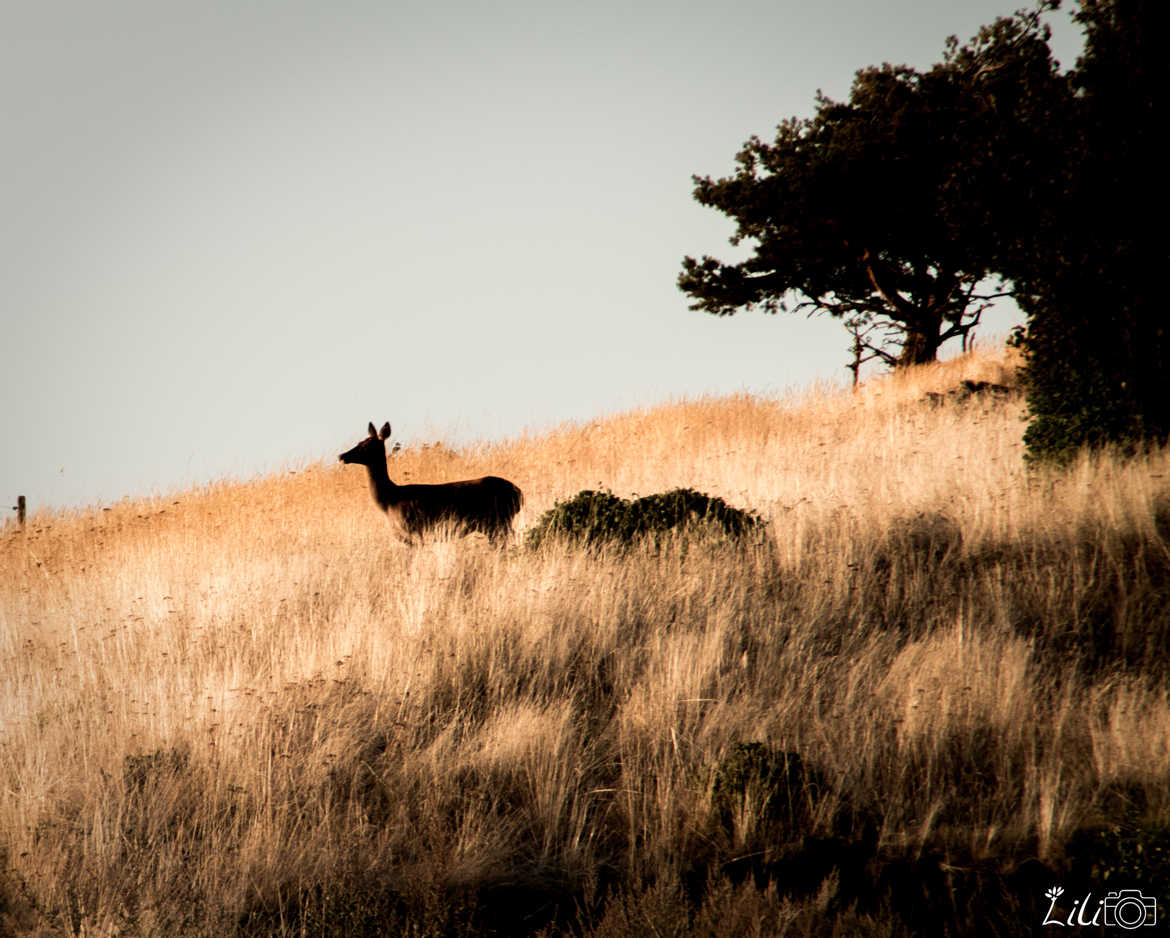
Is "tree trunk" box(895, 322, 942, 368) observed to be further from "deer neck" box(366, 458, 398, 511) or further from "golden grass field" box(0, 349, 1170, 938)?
"deer neck" box(366, 458, 398, 511)

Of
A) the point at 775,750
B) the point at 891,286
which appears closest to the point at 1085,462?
the point at 775,750

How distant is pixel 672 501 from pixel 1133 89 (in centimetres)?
811

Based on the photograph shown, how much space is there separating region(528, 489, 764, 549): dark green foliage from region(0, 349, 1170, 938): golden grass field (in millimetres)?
385

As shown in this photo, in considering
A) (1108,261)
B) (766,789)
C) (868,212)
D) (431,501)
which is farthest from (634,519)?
(868,212)

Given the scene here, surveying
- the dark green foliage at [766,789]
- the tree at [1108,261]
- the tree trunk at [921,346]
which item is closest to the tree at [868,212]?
the tree trunk at [921,346]

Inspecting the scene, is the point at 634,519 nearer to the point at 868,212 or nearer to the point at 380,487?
the point at 380,487

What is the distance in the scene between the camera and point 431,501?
36.8 feet

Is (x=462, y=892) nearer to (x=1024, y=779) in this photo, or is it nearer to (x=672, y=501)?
(x=1024, y=779)

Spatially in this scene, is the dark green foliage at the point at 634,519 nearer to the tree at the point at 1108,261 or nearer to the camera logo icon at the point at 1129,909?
the tree at the point at 1108,261

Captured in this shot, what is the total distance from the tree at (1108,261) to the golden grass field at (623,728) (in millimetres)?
872

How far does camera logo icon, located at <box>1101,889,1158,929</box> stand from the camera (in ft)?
15.6

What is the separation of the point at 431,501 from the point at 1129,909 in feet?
26.6

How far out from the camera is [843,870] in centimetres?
511

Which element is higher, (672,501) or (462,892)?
(672,501)
